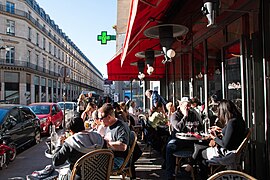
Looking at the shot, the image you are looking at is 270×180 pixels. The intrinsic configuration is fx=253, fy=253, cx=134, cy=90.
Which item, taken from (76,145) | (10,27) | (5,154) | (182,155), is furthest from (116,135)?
(10,27)

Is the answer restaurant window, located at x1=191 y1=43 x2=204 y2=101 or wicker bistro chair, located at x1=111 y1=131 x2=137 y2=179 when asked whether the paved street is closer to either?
wicker bistro chair, located at x1=111 y1=131 x2=137 y2=179

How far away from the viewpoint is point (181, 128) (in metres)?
4.95

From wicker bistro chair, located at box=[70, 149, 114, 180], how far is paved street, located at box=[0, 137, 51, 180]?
10.9 ft

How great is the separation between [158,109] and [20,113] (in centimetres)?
433

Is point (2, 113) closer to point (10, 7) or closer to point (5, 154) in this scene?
point (5, 154)

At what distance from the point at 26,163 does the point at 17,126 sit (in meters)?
1.30

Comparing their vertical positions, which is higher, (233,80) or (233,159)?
(233,80)

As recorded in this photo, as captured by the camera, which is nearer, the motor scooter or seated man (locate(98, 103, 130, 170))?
seated man (locate(98, 103, 130, 170))

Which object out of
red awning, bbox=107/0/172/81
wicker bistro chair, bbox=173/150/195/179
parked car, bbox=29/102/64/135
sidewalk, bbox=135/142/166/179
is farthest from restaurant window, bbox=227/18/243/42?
parked car, bbox=29/102/64/135

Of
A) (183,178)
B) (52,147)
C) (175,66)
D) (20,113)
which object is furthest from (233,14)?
(20,113)

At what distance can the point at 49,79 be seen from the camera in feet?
179

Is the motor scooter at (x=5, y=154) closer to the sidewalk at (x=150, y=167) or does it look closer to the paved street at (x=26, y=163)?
the paved street at (x=26, y=163)

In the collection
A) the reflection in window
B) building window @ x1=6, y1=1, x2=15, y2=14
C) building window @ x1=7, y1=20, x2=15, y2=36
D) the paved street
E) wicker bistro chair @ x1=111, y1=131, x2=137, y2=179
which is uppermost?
building window @ x1=6, y1=1, x2=15, y2=14

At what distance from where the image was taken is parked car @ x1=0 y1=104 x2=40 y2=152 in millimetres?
6580
